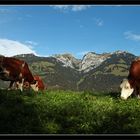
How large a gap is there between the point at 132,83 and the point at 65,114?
747 centimetres

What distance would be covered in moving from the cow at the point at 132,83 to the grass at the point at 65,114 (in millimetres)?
2319

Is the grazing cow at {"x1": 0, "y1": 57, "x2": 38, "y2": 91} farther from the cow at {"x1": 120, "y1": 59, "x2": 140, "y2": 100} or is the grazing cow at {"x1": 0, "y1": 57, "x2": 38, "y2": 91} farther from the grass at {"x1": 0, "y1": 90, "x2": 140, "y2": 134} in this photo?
the cow at {"x1": 120, "y1": 59, "x2": 140, "y2": 100}

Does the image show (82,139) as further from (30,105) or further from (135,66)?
(135,66)

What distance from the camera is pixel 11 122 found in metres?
13.6

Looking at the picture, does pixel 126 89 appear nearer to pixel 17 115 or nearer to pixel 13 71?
pixel 13 71

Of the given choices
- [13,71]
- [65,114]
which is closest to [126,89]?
[65,114]

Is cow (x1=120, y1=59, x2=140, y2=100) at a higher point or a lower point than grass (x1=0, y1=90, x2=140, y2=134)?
higher

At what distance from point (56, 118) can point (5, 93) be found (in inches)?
177

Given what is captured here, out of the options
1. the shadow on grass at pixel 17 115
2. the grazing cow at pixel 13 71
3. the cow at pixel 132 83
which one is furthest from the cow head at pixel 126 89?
the grazing cow at pixel 13 71

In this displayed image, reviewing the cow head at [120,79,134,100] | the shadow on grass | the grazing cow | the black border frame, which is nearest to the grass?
the shadow on grass

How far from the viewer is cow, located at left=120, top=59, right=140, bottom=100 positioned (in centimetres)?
2112

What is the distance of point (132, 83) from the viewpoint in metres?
21.8

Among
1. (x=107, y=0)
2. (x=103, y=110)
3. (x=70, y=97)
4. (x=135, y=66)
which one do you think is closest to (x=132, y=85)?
(x=135, y=66)

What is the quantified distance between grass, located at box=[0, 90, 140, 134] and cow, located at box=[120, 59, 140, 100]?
2319 millimetres
